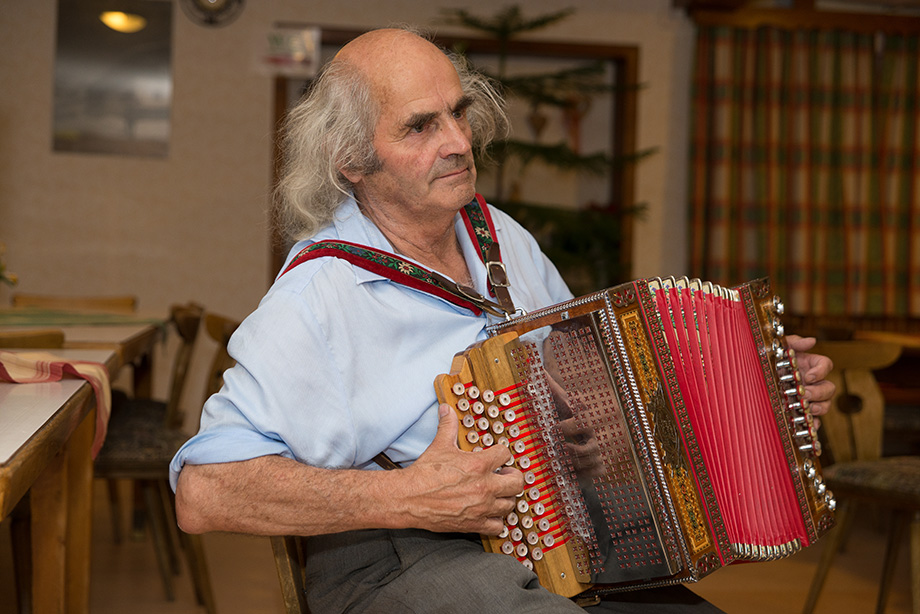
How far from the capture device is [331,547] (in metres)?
1.29

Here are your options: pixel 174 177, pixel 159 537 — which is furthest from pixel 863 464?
pixel 174 177

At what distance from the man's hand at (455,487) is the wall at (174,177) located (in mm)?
3833

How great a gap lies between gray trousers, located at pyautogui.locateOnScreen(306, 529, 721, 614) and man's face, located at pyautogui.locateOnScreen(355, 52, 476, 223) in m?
0.56

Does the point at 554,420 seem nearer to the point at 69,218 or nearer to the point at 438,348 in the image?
the point at 438,348

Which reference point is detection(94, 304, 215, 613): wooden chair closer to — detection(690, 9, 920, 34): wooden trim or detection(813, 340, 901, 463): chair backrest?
detection(813, 340, 901, 463): chair backrest

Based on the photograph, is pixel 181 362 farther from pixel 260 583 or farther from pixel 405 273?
pixel 405 273

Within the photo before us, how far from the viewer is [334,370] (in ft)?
4.15

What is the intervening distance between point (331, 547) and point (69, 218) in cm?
416

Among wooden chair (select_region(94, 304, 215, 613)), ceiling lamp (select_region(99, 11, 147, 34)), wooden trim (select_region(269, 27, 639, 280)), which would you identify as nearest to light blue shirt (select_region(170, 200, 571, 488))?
wooden chair (select_region(94, 304, 215, 613))

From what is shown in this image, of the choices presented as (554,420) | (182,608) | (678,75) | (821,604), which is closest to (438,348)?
(554,420)

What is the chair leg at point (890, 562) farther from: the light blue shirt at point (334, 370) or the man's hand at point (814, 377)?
the light blue shirt at point (334, 370)

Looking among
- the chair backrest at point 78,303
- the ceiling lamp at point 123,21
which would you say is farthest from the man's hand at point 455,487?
the ceiling lamp at point 123,21

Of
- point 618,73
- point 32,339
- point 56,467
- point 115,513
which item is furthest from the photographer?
point 618,73

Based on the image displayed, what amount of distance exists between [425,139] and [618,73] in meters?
4.02
